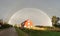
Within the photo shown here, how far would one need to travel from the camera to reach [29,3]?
1624mm

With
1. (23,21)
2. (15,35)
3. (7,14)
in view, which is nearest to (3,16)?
(7,14)

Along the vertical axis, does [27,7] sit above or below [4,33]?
above

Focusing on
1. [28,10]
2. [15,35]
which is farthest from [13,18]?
[15,35]

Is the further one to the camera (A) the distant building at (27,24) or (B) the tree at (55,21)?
(B) the tree at (55,21)

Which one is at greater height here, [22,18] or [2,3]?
[2,3]

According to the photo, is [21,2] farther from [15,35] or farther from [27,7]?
[15,35]

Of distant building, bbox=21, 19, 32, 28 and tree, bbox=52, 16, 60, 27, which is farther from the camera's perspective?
tree, bbox=52, 16, 60, 27

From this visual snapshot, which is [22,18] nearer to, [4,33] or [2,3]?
[2,3]

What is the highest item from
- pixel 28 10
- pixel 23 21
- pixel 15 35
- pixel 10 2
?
pixel 10 2

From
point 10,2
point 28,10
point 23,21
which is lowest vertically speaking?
point 23,21

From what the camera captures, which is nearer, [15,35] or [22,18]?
[15,35]

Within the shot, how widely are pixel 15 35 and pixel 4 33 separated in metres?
0.06

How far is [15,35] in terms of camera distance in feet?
2.10

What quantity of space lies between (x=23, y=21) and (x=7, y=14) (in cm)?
25
